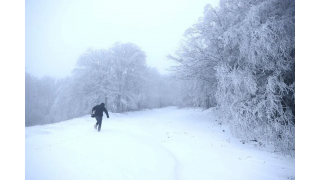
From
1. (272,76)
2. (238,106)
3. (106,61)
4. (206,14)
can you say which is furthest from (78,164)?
(106,61)

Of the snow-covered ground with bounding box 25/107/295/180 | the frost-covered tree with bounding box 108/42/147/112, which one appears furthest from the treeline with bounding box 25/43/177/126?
the snow-covered ground with bounding box 25/107/295/180

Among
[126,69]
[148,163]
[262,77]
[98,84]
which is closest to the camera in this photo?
[148,163]

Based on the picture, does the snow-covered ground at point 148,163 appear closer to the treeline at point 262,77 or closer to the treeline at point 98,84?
the treeline at point 262,77

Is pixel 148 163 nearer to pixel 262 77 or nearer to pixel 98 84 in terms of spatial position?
pixel 262 77

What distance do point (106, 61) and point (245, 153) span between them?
19.4m

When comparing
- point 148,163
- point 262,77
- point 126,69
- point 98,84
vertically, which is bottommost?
point 148,163

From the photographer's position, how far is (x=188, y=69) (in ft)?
37.4

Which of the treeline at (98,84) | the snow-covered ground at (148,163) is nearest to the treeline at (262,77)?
the snow-covered ground at (148,163)

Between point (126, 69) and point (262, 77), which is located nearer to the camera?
point (262, 77)

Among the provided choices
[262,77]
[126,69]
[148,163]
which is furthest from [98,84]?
[262,77]

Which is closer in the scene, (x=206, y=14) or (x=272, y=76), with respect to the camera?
(x=272, y=76)

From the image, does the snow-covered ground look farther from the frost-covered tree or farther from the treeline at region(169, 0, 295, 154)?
the frost-covered tree
